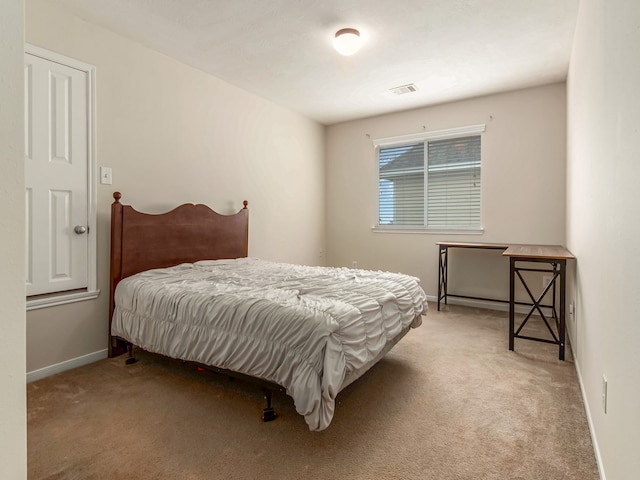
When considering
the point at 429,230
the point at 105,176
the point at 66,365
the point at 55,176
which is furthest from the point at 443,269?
the point at 55,176

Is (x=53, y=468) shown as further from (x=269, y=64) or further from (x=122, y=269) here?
(x=269, y=64)

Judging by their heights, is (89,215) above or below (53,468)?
above

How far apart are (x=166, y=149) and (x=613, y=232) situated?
3253 millimetres

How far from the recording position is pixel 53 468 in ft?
4.90

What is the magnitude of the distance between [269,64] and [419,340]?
292cm

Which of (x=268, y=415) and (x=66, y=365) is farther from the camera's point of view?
(x=66, y=365)

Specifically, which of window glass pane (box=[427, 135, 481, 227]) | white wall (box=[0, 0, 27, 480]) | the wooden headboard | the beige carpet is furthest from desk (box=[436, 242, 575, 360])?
white wall (box=[0, 0, 27, 480])

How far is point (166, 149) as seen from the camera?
10.5ft

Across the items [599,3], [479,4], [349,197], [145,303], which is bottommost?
[145,303]

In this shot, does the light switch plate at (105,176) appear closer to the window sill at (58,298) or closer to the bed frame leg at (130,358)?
the window sill at (58,298)

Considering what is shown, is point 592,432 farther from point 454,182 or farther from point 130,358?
point 454,182

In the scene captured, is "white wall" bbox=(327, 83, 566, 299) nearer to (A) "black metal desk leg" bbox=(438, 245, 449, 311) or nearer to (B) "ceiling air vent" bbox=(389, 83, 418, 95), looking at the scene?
(A) "black metal desk leg" bbox=(438, 245, 449, 311)

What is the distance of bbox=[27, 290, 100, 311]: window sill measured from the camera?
235cm

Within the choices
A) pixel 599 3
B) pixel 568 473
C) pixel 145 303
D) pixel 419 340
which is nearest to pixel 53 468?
pixel 145 303
